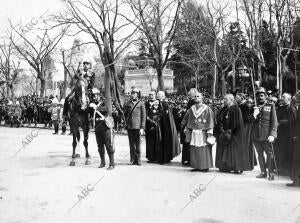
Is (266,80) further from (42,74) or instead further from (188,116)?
(188,116)

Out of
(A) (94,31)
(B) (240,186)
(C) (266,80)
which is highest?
(A) (94,31)

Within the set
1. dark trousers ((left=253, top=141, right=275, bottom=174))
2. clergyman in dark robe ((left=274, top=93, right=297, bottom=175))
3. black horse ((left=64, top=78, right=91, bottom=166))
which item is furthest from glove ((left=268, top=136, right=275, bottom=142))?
black horse ((left=64, top=78, right=91, bottom=166))

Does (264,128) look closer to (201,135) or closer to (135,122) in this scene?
(201,135)

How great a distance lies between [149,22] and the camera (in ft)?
69.0

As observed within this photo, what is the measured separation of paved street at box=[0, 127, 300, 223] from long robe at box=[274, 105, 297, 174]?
35cm

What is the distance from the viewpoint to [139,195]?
6.75 m

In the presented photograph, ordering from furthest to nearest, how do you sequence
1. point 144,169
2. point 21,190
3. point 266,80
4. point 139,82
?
point 139,82 < point 266,80 < point 144,169 < point 21,190

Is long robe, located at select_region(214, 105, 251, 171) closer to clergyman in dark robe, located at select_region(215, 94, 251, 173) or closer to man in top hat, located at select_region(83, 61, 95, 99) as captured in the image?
clergyman in dark robe, located at select_region(215, 94, 251, 173)

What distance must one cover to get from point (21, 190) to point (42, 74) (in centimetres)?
3126

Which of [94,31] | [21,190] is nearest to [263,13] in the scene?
[94,31]

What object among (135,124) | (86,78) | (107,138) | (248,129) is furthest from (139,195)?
(86,78)

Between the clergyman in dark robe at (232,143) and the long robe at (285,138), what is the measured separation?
65cm

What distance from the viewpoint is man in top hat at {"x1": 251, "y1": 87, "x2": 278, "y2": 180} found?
26.9ft

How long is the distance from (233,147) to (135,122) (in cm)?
250
